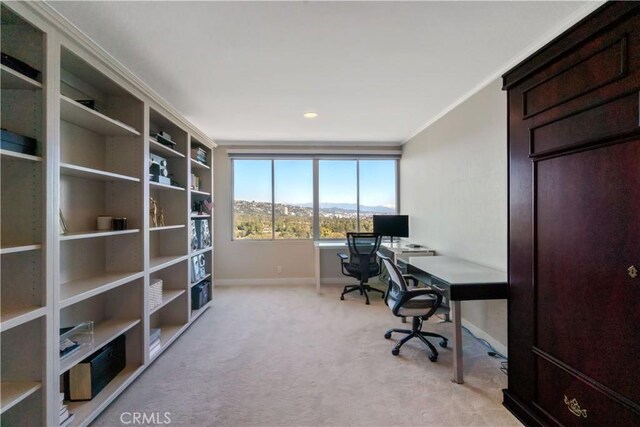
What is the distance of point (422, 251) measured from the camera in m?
3.59

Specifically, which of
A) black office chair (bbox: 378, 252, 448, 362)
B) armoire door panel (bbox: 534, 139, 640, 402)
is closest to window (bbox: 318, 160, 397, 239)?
black office chair (bbox: 378, 252, 448, 362)

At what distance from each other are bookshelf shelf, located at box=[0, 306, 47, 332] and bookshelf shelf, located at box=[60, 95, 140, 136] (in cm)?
112

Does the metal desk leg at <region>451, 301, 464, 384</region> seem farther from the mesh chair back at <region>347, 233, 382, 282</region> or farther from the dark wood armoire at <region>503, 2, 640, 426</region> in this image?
the mesh chair back at <region>347, 233, 382, 282</region>

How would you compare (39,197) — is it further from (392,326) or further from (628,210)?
(392,326)

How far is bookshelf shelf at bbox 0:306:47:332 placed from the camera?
1208mm

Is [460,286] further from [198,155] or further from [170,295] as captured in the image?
[198,155]

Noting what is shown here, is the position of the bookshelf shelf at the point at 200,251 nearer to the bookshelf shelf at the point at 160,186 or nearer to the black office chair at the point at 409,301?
the bookshelf shelf at the point at 160,186

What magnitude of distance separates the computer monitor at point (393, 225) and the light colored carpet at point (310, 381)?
1534 millimetres

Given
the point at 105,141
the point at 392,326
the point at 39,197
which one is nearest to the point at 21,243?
the point at 39,197

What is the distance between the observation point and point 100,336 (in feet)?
6.25

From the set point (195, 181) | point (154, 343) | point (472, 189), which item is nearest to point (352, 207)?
point (472, 189)

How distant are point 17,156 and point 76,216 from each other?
89 cm

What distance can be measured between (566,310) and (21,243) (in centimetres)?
279

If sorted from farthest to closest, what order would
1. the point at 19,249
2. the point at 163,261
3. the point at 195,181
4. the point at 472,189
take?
the point at 195,181
the point at 472,189
the point at 163,261
the point at 19,249
